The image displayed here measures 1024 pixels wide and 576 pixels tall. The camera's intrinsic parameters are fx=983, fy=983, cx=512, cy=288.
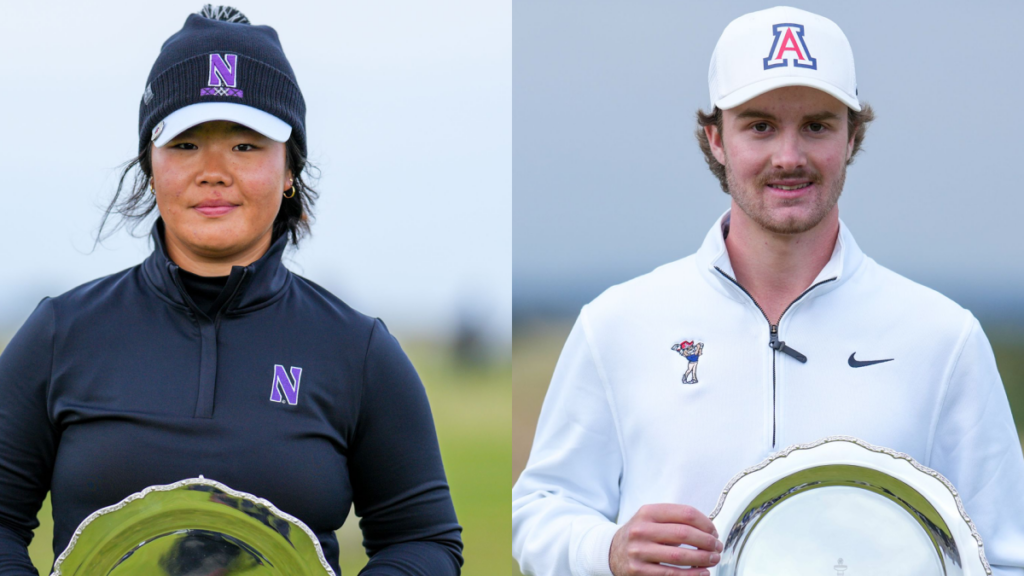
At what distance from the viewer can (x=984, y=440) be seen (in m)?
1.88

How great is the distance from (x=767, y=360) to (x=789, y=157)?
0.40 m

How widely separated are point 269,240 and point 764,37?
42.8 inches

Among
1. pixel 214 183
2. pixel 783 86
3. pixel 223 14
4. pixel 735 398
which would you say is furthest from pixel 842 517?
pixel 223 14

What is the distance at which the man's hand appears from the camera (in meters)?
1.62

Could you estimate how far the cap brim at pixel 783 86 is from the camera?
192 cm

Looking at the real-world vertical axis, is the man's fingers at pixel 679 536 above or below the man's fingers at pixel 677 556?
above

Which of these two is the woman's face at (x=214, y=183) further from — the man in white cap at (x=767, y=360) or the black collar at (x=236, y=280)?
the man in white cap at (x=767, y=360)

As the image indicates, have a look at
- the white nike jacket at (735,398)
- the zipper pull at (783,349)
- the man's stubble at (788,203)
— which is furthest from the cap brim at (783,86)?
the zipper pull at (783,349)

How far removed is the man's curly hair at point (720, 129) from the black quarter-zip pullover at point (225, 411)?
0.88m

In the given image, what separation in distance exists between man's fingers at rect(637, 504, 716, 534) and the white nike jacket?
25cm

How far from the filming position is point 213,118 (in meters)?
1.70

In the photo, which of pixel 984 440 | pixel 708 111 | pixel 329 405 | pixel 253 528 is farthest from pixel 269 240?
pixel 984 440

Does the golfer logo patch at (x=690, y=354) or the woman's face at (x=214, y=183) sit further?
the golfer logo patch at (x=690, y=354)

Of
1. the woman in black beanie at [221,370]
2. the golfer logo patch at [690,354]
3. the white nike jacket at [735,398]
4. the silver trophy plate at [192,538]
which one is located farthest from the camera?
the golfer logo patch at [690,354]
